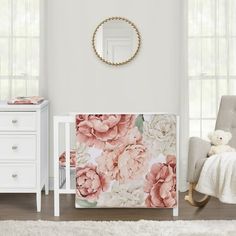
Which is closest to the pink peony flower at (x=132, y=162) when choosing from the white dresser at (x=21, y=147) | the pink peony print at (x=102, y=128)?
the pink peony print at (x=102, y=128)

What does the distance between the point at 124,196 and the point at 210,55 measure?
72.0 inches

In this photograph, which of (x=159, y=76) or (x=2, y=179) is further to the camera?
(x=159, y=76)

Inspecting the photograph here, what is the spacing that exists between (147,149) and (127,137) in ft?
0.56

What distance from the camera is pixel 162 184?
155 inches

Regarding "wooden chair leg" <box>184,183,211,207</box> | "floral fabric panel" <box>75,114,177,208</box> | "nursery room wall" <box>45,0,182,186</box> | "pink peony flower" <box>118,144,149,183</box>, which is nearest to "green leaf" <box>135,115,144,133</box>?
"floral fabric panel" <box>75,114,177,208</box>

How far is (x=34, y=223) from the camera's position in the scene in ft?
12.3

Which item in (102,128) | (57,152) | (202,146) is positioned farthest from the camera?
(202,146)

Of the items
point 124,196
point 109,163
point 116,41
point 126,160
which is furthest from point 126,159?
point 116,41

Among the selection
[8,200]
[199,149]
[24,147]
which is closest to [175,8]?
[199,149]

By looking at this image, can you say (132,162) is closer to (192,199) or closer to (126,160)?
(126,160)

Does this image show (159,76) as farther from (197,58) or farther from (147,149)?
(147,149)

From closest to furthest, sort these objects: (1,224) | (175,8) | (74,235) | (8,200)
Answer: (74,235) < (1,224) < (8,200) < (175,8)

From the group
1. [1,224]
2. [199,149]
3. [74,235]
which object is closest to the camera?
[74,235]

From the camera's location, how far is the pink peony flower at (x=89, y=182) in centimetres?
394
